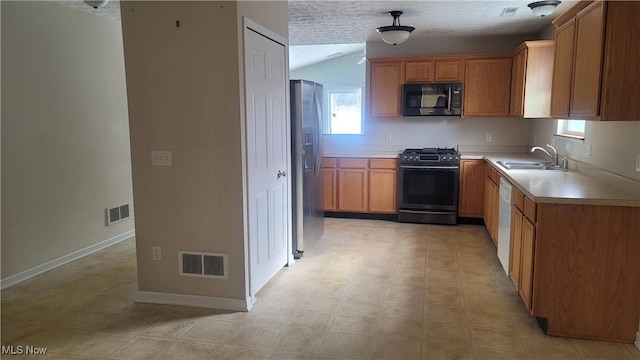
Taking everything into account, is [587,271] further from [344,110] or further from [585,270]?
[344,110]

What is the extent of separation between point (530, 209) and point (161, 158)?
2.53 metres

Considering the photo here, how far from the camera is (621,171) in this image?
3.08m

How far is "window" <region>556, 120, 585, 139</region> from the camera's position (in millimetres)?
4155

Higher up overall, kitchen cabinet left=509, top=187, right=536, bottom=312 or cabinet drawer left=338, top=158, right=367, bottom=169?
cabinet drawer left=338, top=158, right=367, bottom=169

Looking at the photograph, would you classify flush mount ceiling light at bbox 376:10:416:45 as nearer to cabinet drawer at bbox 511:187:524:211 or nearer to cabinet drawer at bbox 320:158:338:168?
cabinet drawer at bbox 320:158:338:168

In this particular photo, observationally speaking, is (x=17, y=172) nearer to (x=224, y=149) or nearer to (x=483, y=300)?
(x=224, y=149)

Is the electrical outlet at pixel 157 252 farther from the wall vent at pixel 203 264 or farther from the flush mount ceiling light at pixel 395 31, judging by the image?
the flush mount ceiling light at pixel 395 31

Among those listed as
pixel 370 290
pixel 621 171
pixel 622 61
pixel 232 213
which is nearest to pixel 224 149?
pixel 232 213

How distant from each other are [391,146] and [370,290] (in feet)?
10.2

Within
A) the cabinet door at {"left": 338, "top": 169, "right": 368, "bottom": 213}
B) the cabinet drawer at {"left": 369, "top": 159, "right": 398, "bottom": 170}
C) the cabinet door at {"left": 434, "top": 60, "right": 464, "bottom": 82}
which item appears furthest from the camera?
the cabinet door at {"left": 338, "top": 169, "right": 368, "bottom": 213}

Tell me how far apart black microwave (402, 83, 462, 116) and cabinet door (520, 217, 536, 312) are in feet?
9.46

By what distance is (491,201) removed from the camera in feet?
16.1

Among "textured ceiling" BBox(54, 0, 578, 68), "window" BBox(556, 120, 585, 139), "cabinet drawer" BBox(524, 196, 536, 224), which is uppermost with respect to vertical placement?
"textured ceiling" BBox(54, 0, 578, 68)

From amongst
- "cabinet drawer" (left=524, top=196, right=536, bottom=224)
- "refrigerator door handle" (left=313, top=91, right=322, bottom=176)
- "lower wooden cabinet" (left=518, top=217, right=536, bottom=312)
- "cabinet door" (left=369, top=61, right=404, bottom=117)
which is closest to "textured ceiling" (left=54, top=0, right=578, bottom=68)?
"cabinet door" (left=369, top=61, right=404, bottom=117)
